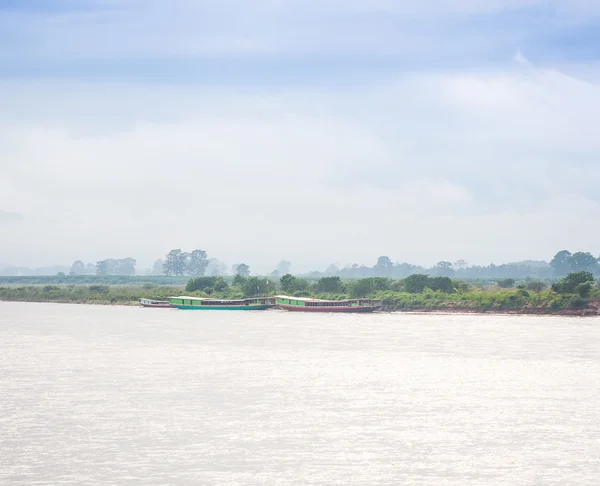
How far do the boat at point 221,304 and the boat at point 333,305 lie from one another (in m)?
3.62

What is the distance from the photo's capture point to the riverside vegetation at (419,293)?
83.8 m

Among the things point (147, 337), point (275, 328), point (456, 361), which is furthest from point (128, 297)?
point (456, 361)

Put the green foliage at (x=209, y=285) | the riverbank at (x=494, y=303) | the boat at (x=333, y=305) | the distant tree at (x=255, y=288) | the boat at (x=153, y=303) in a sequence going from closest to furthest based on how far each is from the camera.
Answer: the riverbank at (x=494, y=303)
the boat at (x=333, y=305)
the boat at (x=153, y=303)
the distant tree at (x=255, y=288)
the green foliage at (x=209, y=285)

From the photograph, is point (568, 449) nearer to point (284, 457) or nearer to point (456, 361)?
point (284, 457)

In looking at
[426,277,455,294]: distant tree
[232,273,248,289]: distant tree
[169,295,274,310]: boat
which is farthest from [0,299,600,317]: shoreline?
[232,273,248,289]: distant tree

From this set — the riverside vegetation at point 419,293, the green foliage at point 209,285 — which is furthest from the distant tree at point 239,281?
the green foliage at point 209,285

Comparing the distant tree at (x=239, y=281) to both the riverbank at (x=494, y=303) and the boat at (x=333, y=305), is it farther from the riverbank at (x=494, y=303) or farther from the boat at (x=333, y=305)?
the boat at (x=333, y=305)

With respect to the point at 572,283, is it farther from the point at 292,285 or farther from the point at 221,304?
the point at 292,285

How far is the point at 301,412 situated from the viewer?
27875 mm

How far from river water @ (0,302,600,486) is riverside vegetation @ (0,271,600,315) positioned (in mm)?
30880

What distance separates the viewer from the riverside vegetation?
8381 centimetres

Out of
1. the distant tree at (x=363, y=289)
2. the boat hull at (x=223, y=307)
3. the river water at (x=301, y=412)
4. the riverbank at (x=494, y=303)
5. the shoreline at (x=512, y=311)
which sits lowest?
the river water at (x=301, y=412)

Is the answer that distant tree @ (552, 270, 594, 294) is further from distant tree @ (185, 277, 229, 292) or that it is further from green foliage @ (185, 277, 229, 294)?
distant tree @ (185, 277, 229, 292)

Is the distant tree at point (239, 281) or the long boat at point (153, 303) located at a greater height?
the distant tree at point (239, 281)
